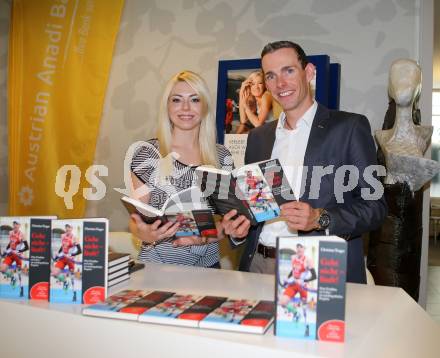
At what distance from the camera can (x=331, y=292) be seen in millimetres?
1304

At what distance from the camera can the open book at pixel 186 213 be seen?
199 cm

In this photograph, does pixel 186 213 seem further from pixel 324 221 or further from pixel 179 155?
pixel 179 155

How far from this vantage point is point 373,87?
3711 mm

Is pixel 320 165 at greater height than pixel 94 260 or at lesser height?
greater

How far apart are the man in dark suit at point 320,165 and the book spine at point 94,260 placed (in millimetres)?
837

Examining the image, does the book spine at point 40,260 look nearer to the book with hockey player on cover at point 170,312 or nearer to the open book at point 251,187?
the book with hockey player on cover at point 170,312

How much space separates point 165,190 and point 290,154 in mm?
666

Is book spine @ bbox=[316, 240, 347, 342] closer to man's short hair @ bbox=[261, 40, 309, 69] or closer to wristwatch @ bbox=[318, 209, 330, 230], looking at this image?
wristwatch @ bbox=[318, 209, 330, 230]

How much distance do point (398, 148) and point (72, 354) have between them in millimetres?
2383

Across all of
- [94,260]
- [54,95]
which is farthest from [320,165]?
[54,95]

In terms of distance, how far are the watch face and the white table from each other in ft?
0.89

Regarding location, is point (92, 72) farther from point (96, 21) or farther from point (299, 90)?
point (299, 90)

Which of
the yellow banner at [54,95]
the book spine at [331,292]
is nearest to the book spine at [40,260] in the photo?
the book spine at [331,292]

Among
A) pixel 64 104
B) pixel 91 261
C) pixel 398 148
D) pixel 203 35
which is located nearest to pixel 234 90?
pixel 203 35
